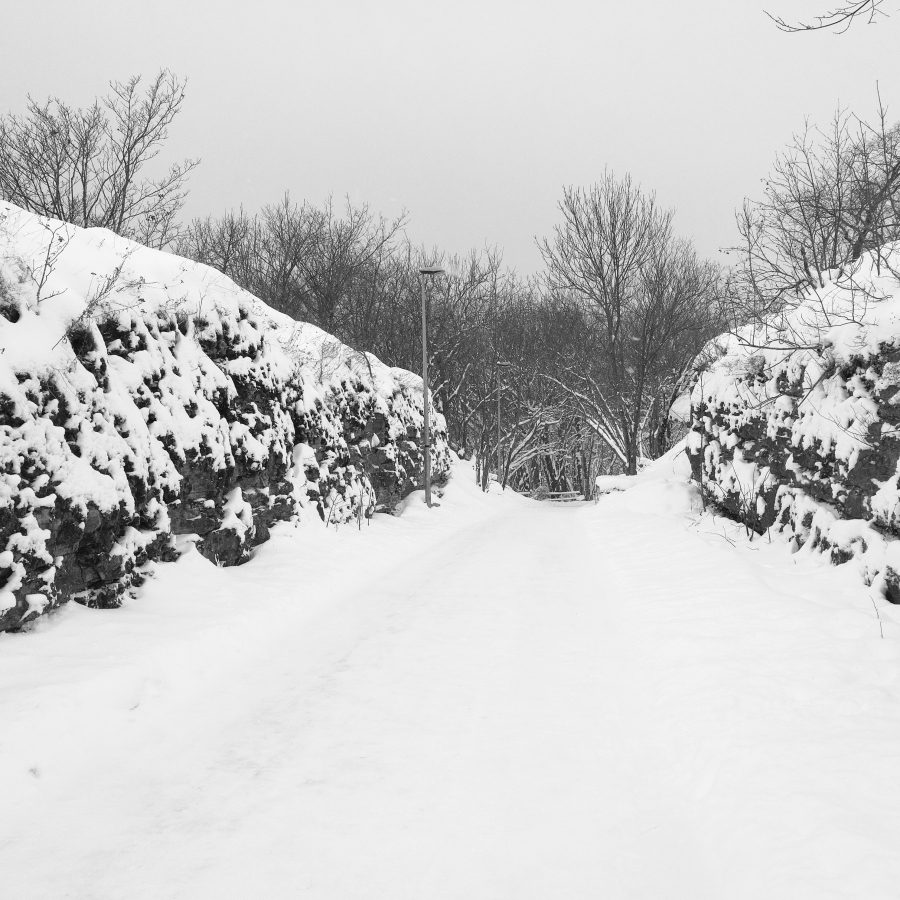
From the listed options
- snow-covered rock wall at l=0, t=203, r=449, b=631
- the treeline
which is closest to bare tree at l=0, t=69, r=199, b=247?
the treeline

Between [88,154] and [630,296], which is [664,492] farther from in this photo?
[88,154]

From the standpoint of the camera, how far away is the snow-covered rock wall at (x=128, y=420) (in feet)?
17.6

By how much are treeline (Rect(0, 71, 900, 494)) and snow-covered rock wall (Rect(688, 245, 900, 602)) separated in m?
6.63

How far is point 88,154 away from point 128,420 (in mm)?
14177

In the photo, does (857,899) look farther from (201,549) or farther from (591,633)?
(201,549)

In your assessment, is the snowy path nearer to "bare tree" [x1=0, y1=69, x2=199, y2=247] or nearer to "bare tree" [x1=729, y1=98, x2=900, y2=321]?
"bare tree" [x1=729, y1=98, x2=900, y2=321]

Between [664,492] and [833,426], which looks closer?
[833,426]

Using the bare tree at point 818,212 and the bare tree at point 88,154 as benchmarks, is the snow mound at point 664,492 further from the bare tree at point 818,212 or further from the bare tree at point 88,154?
the bare tree at point 88,154

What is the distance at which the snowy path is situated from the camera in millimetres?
2783

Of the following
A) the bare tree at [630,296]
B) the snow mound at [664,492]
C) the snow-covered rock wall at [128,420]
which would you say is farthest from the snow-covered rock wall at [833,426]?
the bare tree at [630,296]

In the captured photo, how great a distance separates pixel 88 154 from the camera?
1716 centimetres

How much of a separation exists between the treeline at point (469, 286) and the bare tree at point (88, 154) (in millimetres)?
37

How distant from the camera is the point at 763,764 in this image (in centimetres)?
344

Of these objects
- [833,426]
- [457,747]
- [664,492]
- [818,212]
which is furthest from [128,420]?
[664,492]
